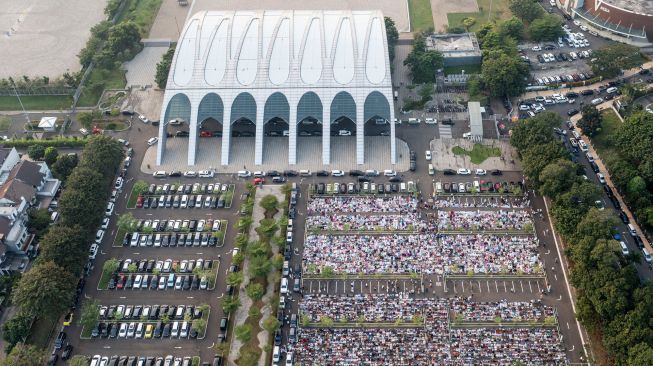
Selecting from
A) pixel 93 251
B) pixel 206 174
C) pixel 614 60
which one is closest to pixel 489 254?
pixel 206 174

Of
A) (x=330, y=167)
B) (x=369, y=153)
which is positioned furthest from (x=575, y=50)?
(x=330, y=167)

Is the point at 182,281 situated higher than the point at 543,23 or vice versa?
the point at 543,23

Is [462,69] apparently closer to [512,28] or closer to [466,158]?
[512,28]

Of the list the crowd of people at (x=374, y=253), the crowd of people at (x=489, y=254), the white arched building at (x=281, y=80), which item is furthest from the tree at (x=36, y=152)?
the crowd of people at (x=489, y=254)

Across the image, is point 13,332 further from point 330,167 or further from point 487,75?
point 487,75

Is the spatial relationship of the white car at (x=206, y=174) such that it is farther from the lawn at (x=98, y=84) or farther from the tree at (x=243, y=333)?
the lawn at (x=98, y=84)
